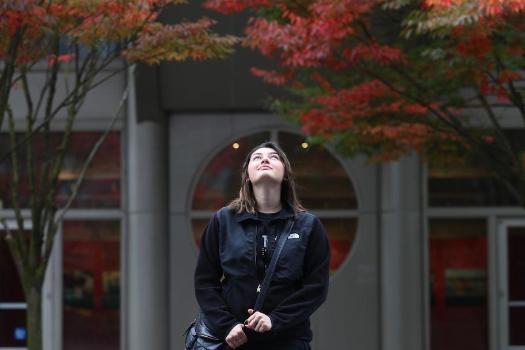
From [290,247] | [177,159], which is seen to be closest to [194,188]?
[177,159]

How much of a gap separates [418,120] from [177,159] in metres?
4.94

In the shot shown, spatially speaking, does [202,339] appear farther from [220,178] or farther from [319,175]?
[319,175]

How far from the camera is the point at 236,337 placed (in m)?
3.92

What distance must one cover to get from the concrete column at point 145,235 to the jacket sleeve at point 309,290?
9689 mm

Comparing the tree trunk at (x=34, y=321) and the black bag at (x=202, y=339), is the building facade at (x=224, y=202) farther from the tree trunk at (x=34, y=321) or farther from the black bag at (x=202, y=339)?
the black bag at (x=202, y=339)

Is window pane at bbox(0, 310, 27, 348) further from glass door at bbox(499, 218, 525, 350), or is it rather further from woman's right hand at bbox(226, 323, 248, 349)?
woman's right hand at bbox(226, 323, 248, 349)

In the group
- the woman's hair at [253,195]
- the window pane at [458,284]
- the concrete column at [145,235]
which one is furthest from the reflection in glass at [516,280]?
the woman's hair at [253,195]

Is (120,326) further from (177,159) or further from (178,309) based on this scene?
(177,159)

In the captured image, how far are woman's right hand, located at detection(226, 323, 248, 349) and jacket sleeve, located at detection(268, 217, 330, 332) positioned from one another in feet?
0.44

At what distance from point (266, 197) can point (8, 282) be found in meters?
10.7

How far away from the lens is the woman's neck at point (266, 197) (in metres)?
4.13

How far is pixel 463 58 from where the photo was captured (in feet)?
28.5

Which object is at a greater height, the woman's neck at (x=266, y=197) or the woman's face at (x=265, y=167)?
the woman's face at (x=265, y=167)

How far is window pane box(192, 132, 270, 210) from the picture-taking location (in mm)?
13977
